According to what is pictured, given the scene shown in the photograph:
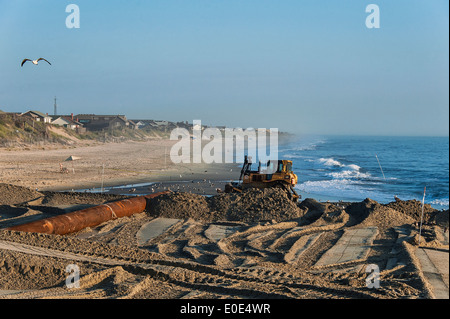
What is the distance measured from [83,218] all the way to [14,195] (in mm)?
7037

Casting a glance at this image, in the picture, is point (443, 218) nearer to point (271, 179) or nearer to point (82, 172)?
point (271, 179)

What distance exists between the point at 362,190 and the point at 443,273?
70.6ft

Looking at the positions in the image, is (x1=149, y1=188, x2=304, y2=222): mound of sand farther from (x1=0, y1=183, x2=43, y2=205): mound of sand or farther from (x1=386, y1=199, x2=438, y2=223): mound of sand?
(x1=0, y1=183, x2=43, y2=205): mound of sand

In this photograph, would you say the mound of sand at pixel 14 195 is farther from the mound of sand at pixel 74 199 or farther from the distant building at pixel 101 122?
the distant building at pixel 101 122

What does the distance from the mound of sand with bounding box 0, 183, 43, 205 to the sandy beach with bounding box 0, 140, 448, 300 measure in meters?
0.04

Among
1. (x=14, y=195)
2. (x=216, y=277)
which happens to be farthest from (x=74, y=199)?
(x=216, y=277)

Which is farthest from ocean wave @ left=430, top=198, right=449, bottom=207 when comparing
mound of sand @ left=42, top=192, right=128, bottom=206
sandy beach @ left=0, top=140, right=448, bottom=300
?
mound of sand @ left=42, top=192, right=128, bottom=206

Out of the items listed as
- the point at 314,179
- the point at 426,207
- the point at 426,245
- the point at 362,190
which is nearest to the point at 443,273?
the point at 426,245

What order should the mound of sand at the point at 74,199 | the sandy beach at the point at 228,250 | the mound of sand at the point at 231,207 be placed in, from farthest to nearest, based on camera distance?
the mound of sand at the point at 74,199 → the mound of sand at the point at 231,207 → the sandy beach at the point at 228,250

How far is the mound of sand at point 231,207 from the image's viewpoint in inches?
641

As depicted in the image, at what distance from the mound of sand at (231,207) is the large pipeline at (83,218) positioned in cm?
92

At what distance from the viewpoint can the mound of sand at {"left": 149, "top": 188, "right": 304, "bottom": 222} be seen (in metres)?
16.3

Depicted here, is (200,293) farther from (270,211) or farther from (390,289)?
(270,211)

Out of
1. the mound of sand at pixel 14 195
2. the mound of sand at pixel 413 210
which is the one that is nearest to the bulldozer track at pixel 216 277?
the mound of sand at pixel 14 195
